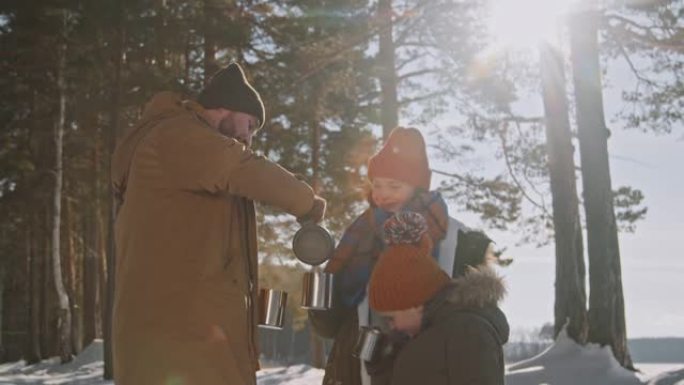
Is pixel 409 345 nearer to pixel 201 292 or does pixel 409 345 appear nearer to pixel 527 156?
pixel 201 292

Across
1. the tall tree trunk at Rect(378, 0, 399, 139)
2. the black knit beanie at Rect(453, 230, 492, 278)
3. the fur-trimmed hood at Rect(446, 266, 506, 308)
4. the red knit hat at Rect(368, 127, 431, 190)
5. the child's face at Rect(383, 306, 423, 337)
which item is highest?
the tall tree trunk at Rect(378, 0, 399, 139)

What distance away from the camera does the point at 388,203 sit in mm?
3559

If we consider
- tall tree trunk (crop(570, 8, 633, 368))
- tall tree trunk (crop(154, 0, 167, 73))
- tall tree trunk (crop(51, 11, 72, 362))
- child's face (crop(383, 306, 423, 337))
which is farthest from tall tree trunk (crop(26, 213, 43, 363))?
child's face (crop(383, 306, 423, 337))

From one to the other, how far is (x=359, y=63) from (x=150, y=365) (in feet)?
53.3

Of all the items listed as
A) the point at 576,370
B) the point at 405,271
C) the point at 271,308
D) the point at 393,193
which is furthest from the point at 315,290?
the point at 576,370

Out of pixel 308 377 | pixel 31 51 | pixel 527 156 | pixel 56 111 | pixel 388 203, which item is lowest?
pixel 308 377

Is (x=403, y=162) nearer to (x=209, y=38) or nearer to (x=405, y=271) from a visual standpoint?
(x=405, y=271)

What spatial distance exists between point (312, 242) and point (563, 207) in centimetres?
1108

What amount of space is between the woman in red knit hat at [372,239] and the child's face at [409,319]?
516 mm

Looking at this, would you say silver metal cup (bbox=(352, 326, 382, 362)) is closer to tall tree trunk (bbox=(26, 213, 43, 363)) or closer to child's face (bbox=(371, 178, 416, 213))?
child's face (bbox=(371, 178, 416, 213))

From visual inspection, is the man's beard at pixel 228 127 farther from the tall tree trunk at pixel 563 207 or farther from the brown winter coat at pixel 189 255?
the tall tree trunk at pixel 563 207

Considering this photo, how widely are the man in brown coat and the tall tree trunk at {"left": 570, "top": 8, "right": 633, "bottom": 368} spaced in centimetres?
994

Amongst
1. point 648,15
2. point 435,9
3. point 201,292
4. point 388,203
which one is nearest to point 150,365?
point 201,292

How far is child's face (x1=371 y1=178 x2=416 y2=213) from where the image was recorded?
355 centimetres
